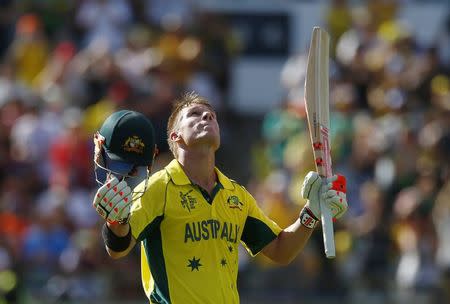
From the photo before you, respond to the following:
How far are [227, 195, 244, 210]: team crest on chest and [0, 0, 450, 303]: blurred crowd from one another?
4.99 meters

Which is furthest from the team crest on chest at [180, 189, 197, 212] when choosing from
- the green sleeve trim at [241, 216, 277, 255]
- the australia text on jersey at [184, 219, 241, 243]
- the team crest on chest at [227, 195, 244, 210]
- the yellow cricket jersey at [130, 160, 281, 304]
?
the green sleeve trim at [241, 216, 277, 255]

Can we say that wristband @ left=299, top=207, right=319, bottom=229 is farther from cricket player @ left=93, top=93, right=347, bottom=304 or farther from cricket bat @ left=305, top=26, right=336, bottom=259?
cricket bat @ left=305, top=26, right=336, bottom=259

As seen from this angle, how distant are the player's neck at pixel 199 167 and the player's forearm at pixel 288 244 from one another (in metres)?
0.56

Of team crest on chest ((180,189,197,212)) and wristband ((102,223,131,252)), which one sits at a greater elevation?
team crest on chest ((180,189,197,212))

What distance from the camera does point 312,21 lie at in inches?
620

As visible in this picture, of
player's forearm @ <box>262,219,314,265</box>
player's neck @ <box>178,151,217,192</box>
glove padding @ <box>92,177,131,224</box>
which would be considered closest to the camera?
glove padding @ <box>92,177,131,224</box>

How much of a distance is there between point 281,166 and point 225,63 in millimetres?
2018

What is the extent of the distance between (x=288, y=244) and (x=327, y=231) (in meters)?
0.51

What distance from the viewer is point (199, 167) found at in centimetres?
725

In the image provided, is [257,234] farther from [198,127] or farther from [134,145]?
[134,145]

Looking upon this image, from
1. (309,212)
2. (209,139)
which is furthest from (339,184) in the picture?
(209,139)

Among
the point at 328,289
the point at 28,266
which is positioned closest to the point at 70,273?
the point at 28,266

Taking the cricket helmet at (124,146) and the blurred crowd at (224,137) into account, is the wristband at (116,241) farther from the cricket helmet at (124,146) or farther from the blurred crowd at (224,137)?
the blurred crowd at (224,137)

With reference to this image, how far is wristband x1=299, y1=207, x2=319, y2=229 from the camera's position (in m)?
7.29
